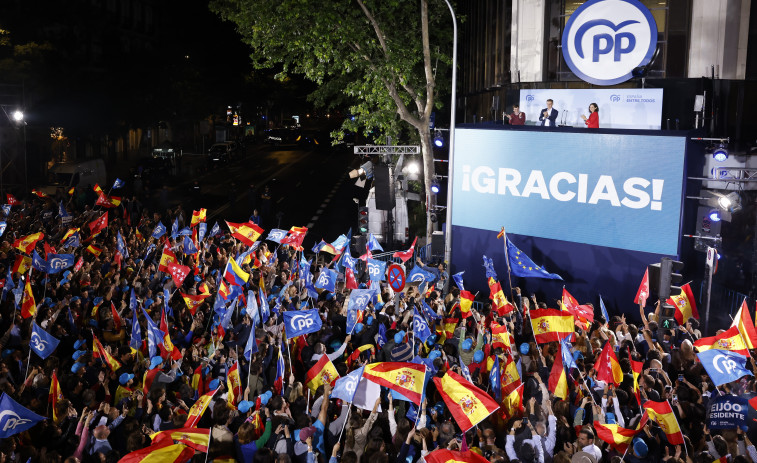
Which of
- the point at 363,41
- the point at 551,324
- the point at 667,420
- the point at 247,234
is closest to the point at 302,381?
the point at 551,324

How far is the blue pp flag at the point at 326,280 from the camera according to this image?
46.1ft

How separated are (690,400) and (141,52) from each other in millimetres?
50750

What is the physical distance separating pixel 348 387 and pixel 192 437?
189cm

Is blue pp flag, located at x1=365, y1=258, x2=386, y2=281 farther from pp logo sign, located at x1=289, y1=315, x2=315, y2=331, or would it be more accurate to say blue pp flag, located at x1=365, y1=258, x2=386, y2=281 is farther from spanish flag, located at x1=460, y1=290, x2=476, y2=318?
pp logo sign, located at x1=289, y1=315, x2=315, y2=331

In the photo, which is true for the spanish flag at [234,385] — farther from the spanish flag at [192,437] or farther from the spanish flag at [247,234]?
the spanish flag at [247,234]

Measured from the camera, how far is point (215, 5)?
26641 mm

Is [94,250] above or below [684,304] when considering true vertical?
above

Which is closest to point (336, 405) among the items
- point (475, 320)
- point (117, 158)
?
point (475, 320)

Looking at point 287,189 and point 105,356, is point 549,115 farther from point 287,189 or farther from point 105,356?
point 287,189

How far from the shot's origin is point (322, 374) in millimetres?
9625

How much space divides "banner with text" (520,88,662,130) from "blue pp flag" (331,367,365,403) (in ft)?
44.3

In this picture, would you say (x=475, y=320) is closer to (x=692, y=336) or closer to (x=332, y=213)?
(x=692, y=336)

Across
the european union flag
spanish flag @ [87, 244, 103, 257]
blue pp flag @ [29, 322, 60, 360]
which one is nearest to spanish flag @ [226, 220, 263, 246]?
spanish flag @ [87, 244, 103, 257]

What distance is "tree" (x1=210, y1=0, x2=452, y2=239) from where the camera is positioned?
907 inches
